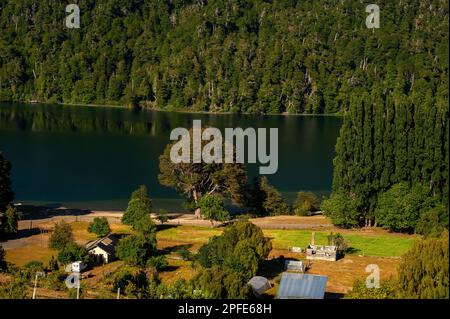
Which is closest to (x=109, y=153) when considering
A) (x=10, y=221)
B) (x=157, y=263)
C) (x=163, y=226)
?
(x=163, y=226)

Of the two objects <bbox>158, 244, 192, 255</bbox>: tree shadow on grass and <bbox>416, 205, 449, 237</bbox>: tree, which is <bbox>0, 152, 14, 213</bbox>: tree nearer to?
<bbox>158, 244, 192, 255</bbox>: tree shadow on grass

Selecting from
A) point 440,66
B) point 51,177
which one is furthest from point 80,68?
point 51,177

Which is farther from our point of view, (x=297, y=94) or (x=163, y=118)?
(x=297, y=94)

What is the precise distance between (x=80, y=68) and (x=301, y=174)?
115168mm

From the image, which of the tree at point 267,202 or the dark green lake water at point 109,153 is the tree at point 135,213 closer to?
the tree at point 267,202

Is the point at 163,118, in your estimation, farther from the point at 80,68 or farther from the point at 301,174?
the point at 301,174

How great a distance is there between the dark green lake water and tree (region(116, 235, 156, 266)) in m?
20.8

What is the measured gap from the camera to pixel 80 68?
179875 mm

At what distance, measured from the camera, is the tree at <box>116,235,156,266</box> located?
1484 inches

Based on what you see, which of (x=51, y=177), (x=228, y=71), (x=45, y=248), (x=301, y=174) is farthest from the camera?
(x=228, y=71)

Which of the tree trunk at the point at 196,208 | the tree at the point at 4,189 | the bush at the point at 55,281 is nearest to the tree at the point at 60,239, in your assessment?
the bush at the point at 55,281

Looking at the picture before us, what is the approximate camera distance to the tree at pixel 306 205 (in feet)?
179

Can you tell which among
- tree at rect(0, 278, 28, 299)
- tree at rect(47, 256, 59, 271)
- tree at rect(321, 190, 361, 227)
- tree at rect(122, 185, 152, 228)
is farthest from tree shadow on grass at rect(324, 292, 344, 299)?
tree at rect(122, 185, 152, 228)

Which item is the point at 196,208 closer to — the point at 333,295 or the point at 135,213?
the point at 135,213
